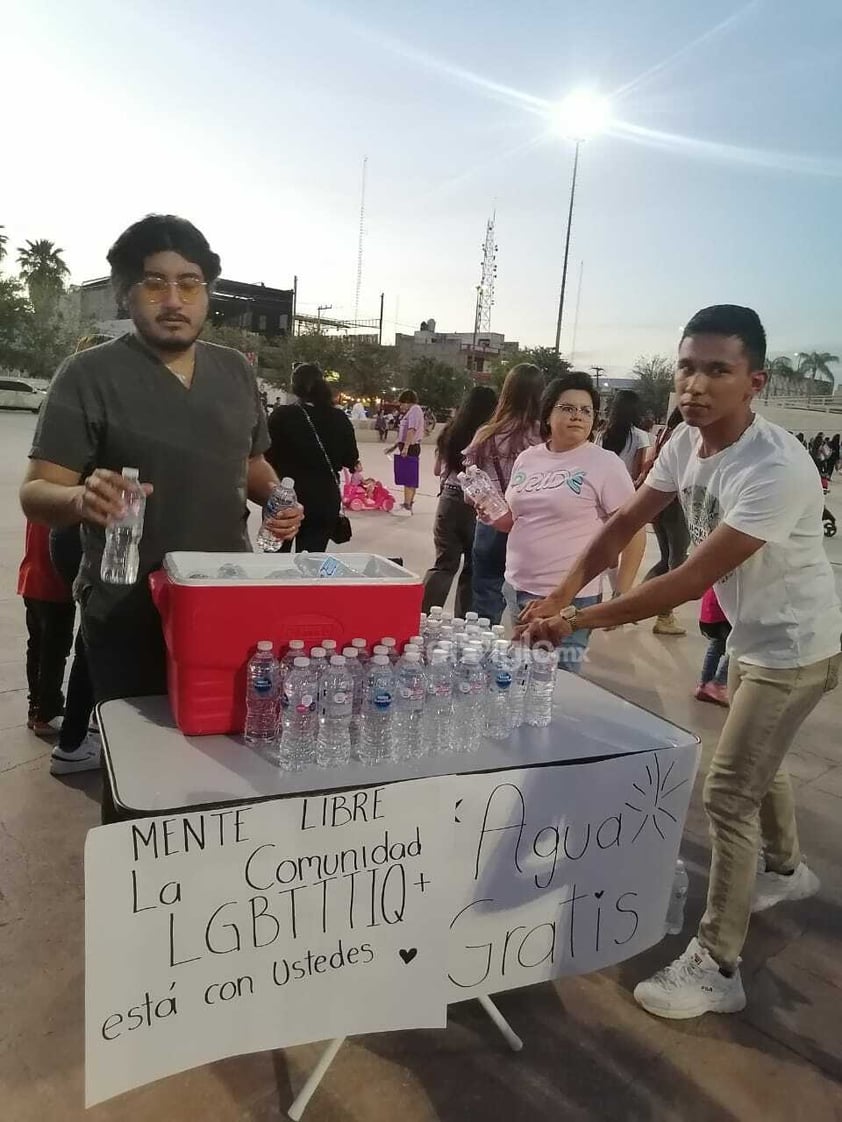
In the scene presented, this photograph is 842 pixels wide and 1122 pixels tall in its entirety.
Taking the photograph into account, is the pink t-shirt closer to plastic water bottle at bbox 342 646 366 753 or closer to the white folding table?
the white folding table

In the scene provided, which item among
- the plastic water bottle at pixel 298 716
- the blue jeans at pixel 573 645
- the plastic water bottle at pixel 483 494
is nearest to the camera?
the plastic water bottle at pixel 298 716

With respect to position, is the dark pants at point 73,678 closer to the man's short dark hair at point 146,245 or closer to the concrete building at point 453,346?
the man's short dark hair at point 146,245

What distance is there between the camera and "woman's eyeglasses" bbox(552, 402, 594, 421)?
2.94 m

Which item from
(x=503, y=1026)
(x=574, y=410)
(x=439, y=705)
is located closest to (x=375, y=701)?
(x=439, y=705)

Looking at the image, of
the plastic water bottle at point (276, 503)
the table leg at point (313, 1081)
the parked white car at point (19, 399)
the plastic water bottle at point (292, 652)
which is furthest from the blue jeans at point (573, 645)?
the parked white car at point (19, 399)

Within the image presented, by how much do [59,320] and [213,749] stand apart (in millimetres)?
49339

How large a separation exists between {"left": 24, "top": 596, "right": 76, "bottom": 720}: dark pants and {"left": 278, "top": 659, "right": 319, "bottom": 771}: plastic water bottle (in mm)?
2107

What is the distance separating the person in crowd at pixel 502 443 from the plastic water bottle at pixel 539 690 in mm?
2069

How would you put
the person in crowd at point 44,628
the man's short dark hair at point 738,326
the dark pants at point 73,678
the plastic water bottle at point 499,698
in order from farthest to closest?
1. the person in crowd at point 44,628
2. the dark pants at point 73,678
3. the man's short dark hair at point 738,326
4. the plastic water bottle at point 499,698

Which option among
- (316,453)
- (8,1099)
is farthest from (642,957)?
(316,453)

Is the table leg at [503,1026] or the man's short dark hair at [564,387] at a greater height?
the man's short dark hair at [564,387]

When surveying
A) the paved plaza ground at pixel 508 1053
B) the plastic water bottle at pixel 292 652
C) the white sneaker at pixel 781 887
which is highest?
the plastic water bottle at pixel 292 652

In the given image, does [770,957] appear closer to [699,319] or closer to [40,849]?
[699,319]

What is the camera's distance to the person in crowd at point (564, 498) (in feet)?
9.57
